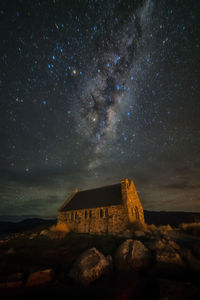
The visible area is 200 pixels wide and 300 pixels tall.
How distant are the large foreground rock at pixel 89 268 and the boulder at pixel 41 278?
1281mm

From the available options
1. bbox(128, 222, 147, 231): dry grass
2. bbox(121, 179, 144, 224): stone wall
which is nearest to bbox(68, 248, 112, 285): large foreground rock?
bbox(128, 222, 147, 231): dry grass

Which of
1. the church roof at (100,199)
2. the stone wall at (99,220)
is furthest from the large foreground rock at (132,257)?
the church roof at (100,199)

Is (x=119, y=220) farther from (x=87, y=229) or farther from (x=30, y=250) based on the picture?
(x=30, y=250)

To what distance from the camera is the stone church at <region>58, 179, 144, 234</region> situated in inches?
1021

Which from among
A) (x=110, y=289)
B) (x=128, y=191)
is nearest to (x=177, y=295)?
(x=110, y=289)

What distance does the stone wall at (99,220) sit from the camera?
25.7 m

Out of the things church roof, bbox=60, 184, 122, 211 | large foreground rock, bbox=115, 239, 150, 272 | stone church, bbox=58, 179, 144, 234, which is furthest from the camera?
church roof, bbox=60, 184, 122, 211

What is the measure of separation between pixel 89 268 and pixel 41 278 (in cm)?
309

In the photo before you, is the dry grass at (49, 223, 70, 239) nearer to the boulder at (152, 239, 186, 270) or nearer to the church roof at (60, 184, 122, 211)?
the church roof at (60, 184, 122, 211)

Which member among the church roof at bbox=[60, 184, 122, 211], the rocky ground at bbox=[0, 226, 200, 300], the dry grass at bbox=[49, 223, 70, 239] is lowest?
the rocky ground at bbox=[0, 226, 200, 300]

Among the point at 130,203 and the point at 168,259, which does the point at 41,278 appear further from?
the point at 130,203

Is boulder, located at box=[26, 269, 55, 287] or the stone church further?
the stone church

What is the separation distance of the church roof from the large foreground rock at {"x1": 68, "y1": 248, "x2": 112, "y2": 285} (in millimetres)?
18119

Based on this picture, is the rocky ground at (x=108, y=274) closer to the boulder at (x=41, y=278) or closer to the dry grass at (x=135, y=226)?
the boulder at (x=41, y=278)
